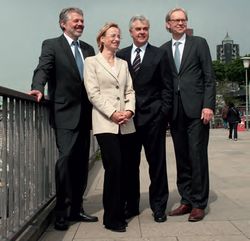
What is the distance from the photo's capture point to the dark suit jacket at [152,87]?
5.33m

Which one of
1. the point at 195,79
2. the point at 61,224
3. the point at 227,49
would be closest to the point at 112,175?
the point at 61,224

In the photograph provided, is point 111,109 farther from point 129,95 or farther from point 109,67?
point 109,67

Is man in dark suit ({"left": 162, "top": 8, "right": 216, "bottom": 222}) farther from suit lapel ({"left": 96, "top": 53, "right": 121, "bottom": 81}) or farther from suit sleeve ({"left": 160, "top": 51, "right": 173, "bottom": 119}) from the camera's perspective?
suit lapel ({"left": 96, "top": 53, "right": 121, "bottom": 81})

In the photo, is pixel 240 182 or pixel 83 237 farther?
pixel 240 182

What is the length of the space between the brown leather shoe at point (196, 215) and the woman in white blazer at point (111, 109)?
2.43 feet

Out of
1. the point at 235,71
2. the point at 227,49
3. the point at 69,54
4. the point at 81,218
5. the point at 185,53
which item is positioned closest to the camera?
the point at 69,54

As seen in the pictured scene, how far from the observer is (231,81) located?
87938mm

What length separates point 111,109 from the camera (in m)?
4.90

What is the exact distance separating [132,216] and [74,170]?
0.85 m

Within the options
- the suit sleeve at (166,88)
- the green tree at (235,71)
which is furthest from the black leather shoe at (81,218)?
the green tree at (235,71)

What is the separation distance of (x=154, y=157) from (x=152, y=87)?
0.77 metres

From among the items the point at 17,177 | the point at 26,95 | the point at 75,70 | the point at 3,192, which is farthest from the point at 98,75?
the point at 3,192

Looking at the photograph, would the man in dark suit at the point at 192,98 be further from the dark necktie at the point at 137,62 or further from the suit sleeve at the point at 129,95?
the suit sleeve at the point at 129,95

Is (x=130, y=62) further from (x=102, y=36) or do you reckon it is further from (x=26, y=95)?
(x=26, y=95)
